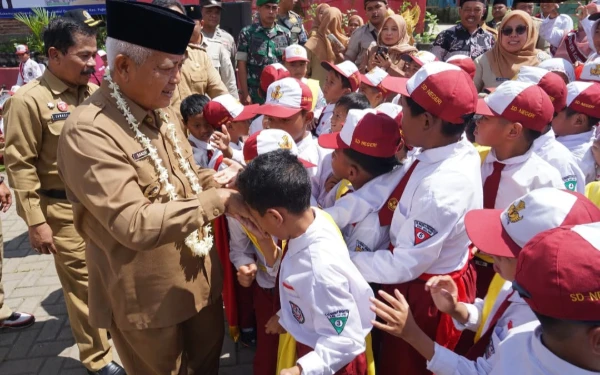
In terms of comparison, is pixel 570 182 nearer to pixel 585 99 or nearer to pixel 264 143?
pixel 585 99

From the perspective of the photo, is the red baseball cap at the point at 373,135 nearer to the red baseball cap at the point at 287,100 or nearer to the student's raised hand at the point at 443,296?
the student's raised hand at the point at 443,296

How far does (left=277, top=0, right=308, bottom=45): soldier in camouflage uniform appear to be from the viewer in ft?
21.4

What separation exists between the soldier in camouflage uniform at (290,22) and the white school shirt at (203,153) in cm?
343

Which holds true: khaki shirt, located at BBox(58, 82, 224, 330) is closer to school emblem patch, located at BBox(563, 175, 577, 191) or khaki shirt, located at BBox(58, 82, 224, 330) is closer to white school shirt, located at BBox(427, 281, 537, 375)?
white school shirt, located at BBox(427, 281, 537, 375)

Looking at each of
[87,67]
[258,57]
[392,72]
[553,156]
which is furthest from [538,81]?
[258,57]

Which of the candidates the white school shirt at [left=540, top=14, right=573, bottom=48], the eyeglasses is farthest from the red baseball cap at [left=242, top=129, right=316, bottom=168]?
the white school shirt at [left=540, top=14, right=573, bottom=48]

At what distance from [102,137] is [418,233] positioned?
143 centimetres

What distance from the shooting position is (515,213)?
1.69 metres

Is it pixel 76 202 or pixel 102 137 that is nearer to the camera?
pixel 102 137

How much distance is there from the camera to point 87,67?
3.06 meters

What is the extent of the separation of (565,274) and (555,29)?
7118 millimetres

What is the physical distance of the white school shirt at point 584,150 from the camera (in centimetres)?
314

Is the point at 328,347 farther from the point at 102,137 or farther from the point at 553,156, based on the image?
the point at 553,156

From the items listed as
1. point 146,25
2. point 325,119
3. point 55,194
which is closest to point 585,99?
point 325,119
